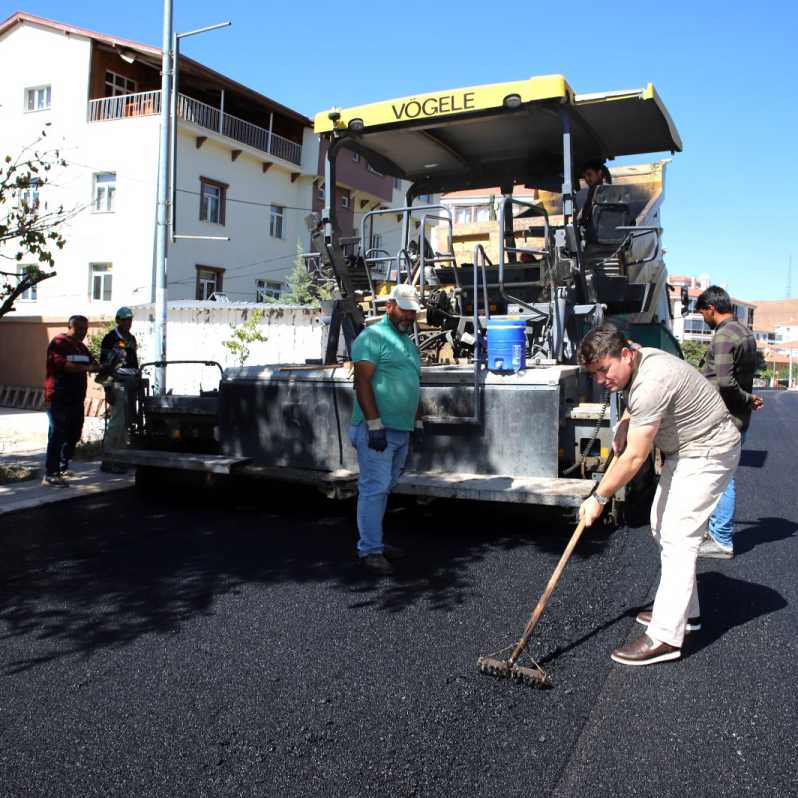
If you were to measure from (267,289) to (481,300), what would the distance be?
22069 millimetres

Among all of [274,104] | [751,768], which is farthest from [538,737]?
[274,104]

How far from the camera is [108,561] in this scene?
5062mm

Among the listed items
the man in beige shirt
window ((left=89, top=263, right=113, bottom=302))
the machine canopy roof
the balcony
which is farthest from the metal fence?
the man in beige shirt

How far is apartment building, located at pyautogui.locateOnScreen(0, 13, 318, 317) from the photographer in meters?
24.0

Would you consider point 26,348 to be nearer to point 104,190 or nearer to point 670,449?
point 104,190

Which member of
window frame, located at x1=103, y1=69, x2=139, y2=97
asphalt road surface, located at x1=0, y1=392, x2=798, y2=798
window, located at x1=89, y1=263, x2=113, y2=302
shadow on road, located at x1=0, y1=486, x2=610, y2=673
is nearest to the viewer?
asphalt road surface, located at x1=0, y1=392, x2=798, y2=798

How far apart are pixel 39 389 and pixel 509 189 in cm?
1895

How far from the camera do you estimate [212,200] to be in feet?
84.9

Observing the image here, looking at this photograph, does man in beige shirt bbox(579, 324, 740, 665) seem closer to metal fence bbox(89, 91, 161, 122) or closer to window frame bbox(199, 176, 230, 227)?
window frame bbox(199, 176, 230, 227)

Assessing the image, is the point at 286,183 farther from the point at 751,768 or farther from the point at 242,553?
the point at 751,768

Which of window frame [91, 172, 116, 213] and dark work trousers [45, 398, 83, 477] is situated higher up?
window frame [91, 172, 116, 213]

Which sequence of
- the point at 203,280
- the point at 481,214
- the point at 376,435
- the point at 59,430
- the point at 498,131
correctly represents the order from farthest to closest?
1. the point at 203,280
2. the point at 481,214
3. the point at 59,430
4. the point at 498,131
5. the point at 376,435

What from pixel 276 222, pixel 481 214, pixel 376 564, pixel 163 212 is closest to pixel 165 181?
pixel 163 212

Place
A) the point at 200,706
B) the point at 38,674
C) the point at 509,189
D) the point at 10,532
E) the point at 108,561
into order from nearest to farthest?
1. the point at 200,706
2. the point at 38,674
3. the point at 108,561
4. the point at 10,532
5. the point at 509,189
